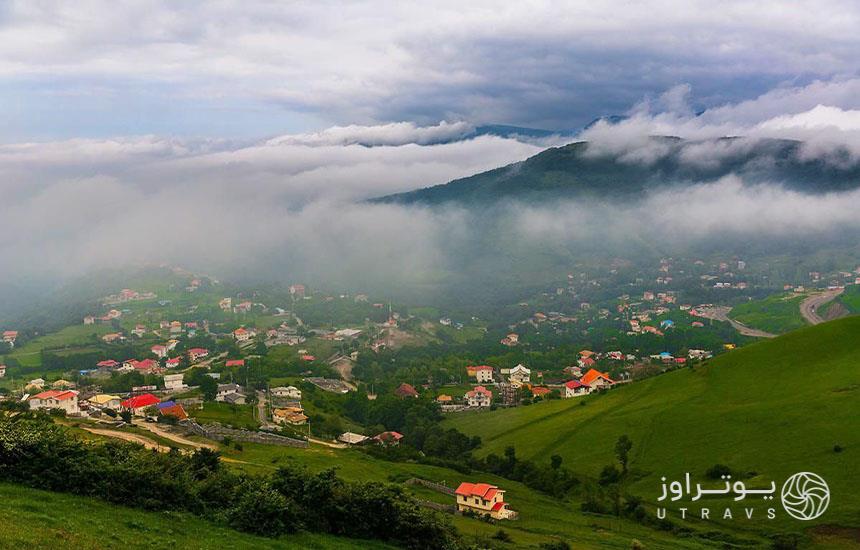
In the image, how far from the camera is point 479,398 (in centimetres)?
9788

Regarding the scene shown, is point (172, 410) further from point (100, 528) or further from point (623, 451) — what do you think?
point (100, 528)

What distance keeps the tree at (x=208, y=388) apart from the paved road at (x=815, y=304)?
A: 122174 mm

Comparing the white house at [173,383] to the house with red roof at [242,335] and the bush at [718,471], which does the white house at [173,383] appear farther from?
the bush at [718,471]

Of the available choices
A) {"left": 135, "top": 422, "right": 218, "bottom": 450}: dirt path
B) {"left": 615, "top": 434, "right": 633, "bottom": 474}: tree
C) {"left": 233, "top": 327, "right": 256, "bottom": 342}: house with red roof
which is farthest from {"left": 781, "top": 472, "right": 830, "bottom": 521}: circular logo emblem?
{"left": 233, "top": 327, "right": 256, "bottom": 342}: house with red roof

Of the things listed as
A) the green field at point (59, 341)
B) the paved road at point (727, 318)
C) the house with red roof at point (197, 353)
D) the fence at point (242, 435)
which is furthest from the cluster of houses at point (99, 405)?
the paved road at point (727, 318)

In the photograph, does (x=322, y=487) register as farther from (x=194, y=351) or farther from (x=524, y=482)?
(x=194, y=351)

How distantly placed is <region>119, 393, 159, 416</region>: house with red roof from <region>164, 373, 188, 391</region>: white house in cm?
1761

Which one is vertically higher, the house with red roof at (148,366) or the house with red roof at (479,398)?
the house with red roof at (148,366)

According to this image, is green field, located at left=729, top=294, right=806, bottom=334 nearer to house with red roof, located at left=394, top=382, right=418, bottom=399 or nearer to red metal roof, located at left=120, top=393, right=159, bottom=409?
house with red roof, located at left=394, top=382, right=418, bottom=399

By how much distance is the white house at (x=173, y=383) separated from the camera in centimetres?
9262

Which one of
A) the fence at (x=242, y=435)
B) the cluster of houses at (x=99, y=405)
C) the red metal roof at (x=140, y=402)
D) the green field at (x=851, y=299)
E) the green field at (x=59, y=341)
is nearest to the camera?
the fence at (x=242, y=435)

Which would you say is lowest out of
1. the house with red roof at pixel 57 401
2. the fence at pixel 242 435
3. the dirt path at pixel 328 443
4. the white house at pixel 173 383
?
the dirt path at pixel 328 443

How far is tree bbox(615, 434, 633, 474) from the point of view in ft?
180

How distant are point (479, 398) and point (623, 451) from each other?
43.6 metres
